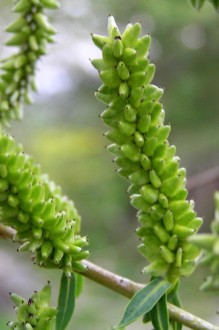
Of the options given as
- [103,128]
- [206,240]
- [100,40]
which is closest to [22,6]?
[100,40]

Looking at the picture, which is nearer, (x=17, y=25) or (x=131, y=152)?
(x=131, y=152)

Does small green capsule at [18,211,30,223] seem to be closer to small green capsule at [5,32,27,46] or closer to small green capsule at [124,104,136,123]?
small green capsule at [124,104,136,123]

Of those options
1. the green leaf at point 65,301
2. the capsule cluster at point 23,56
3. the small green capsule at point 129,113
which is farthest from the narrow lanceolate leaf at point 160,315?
the capsule cluster at point 23,56

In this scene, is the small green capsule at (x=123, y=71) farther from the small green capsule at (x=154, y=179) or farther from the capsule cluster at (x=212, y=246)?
the capsule cluster at (x=212, y=246)

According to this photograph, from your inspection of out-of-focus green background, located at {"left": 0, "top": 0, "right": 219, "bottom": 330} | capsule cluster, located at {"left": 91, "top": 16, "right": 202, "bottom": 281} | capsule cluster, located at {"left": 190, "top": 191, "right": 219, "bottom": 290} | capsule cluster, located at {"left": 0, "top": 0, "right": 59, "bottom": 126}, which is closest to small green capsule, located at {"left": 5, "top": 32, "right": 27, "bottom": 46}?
capsule cluster, located at {"left": 0, "top": 0, "right": 59, "bottom": 126}

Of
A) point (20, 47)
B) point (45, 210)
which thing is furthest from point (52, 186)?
point (20, 47)

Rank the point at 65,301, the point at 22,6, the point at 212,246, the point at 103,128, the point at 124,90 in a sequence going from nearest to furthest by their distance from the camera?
the point at 212,246, the point at 124,90, the point at 65,301, the point at 22,6, the point at 103,128

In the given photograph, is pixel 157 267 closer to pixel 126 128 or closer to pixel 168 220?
pixel 168 220

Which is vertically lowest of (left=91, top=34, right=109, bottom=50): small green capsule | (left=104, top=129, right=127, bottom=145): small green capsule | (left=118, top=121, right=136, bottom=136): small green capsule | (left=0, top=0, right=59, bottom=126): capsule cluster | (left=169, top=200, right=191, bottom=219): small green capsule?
(left=169, top=200, right=191, bottom=219): small green capsule
